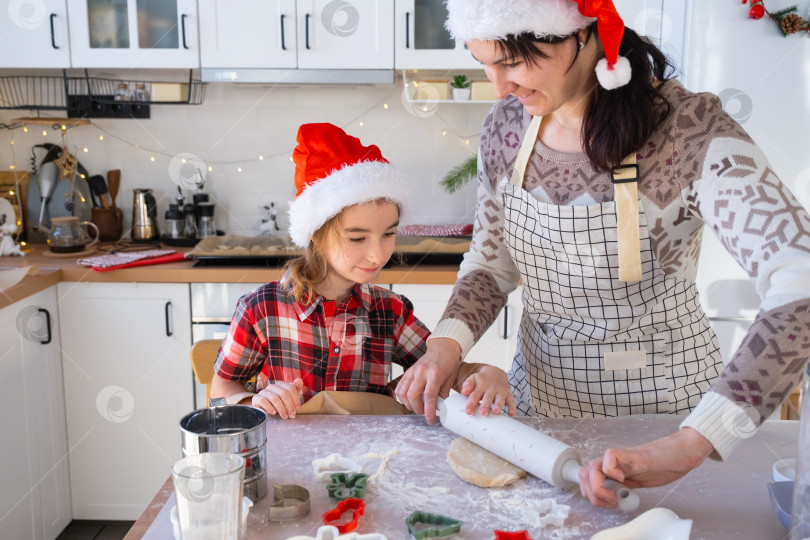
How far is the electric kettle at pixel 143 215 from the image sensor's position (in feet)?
9.27

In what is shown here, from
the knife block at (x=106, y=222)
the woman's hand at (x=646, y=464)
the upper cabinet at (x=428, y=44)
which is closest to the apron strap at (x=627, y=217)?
the woman's hand at (x=646, y=464)

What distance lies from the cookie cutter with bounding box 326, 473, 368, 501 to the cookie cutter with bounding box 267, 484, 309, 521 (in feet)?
0.11

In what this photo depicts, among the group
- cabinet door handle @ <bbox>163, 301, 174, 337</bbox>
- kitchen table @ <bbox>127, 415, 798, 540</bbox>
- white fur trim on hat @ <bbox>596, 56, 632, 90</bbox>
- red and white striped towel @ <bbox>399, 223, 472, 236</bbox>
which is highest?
white fur trim on hat @ <bbox>596, 56, 632, 90</bbox>

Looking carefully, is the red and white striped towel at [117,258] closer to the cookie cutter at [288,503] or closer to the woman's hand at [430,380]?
the woman's hand at [430,380]

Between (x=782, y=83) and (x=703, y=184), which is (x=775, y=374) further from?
(x=782, y=83)

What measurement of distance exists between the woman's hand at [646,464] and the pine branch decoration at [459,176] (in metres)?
1.98

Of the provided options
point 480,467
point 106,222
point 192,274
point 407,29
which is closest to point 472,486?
point 480,467

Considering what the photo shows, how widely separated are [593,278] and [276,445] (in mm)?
570

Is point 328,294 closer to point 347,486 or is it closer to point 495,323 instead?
point 347,486

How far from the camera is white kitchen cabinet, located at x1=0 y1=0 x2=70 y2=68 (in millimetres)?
2529

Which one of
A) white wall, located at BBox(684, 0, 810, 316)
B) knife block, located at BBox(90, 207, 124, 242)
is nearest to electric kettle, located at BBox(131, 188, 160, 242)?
knife block, located at BBox(90, 207, 124, 242)

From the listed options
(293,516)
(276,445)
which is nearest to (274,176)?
A: (276,445)

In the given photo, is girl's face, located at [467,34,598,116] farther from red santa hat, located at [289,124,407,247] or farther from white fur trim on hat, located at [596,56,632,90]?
red santa hat, located at [289,124,407,247]

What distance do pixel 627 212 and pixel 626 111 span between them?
152 millimetres
